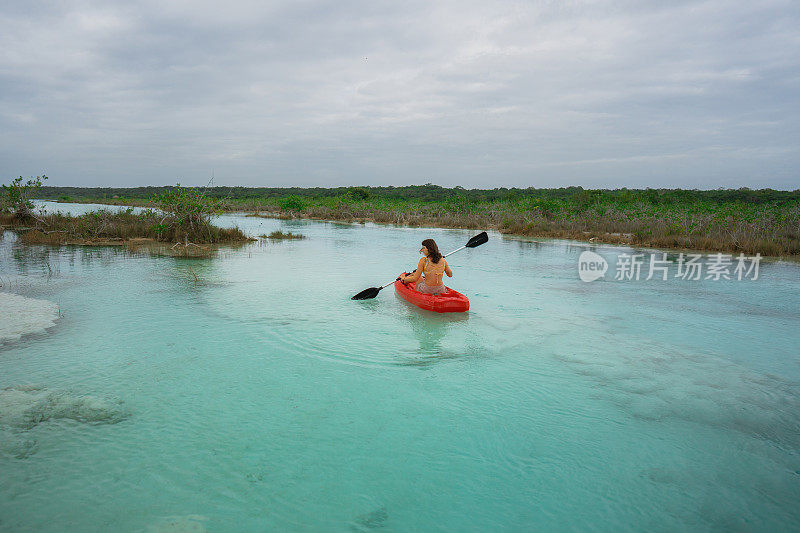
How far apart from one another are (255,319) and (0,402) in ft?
11.6

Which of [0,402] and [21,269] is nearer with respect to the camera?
[0,402]

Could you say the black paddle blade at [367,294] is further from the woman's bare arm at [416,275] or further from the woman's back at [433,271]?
the woman's back at [433,271]

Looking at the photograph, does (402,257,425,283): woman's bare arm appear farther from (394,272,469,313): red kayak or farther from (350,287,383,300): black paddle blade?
(350,287,383,300): black paddle blade

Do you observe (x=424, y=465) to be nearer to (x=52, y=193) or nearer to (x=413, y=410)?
(x=413, y=410)

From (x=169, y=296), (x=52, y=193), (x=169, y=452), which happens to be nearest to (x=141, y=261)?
(x=169, y=296)

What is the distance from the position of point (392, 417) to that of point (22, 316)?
613cm

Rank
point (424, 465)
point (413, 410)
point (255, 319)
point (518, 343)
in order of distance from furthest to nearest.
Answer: point (255, 319) → point (518, 343) → point (413, 410) → point (424, 465)

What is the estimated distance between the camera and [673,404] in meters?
4.86

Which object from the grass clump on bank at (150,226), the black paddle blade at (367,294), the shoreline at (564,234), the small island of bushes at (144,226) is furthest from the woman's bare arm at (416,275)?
the shoreline at (564,234)
